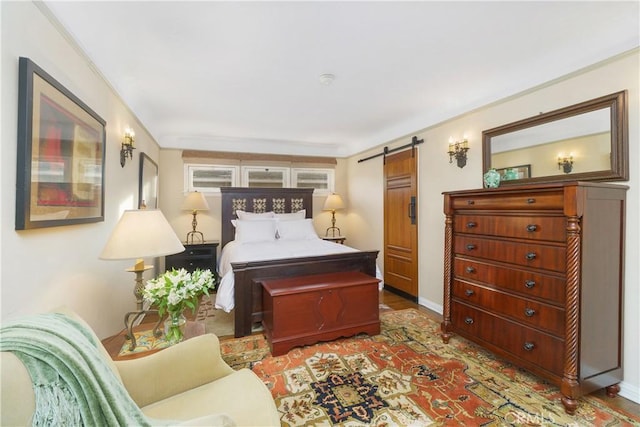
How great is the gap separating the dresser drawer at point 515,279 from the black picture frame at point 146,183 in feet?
11.3

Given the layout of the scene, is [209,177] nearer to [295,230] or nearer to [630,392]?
[295,230]

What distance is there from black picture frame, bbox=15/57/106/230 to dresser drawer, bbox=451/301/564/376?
115 inches

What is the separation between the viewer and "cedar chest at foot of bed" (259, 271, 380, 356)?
2.43 m

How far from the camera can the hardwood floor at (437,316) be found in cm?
178

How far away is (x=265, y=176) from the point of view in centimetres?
509

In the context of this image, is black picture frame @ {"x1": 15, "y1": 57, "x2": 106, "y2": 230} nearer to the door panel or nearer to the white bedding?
the white bedding

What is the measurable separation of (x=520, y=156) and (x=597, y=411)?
6.29 ft

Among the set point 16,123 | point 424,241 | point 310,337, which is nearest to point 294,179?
point 424,241

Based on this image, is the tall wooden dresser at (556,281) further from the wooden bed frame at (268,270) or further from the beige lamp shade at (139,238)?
the beige lamp shade at (139,238)

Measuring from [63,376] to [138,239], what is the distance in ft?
2.94

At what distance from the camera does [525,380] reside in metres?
2.03

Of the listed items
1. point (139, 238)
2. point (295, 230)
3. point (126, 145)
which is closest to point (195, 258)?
point (295, 230)

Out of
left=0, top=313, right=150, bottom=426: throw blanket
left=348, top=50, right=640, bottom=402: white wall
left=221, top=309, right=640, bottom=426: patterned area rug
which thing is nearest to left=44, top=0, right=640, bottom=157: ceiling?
left=348, top=50, right=640, bottom=402: white wall

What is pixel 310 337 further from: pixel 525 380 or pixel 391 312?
pixel 525 380
